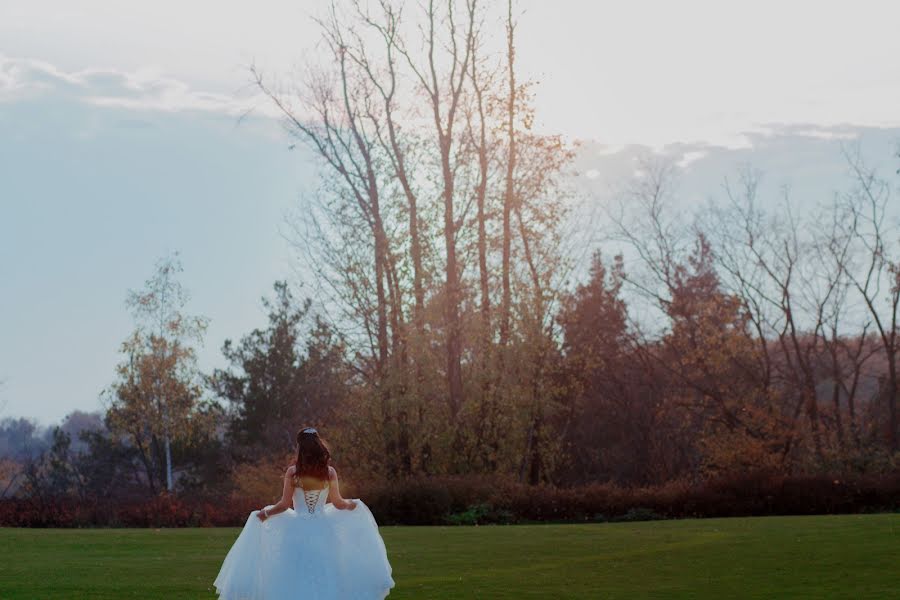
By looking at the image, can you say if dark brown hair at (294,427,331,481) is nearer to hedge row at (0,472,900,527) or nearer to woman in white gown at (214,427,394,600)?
woman in white gown at (214,427,394,600)

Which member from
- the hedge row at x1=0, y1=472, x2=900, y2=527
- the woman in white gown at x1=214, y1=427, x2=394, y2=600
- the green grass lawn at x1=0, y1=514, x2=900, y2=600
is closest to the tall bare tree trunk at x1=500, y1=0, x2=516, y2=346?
the hedge row at x1=0, y1=472, x2=900, y2=527

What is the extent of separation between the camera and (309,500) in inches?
392

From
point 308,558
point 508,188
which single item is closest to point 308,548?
point 308,558

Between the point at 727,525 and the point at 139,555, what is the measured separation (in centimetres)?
1062

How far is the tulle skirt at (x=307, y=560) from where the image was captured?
9.77 meters

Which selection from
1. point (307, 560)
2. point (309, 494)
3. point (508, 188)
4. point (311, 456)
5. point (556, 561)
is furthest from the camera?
point (508, 188)

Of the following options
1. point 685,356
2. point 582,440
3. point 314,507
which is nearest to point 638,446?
point 582,440

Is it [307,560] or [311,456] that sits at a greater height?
[311,456]

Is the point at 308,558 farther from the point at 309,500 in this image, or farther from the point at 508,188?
the point at 508,188

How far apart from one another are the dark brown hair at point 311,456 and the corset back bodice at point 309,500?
15 cm

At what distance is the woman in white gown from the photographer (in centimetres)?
975

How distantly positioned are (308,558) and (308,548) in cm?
9

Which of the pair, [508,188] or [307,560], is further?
[508,188]

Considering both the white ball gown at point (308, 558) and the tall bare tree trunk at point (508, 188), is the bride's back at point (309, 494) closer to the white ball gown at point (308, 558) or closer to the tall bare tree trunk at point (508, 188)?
the white ball gown at point (308, 558)
